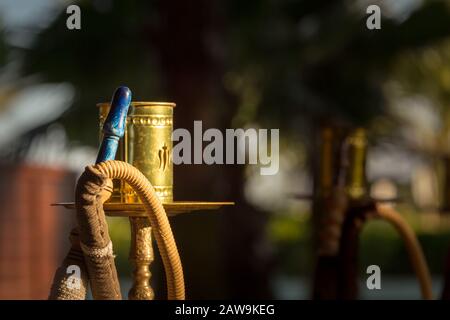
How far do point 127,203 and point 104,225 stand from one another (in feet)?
0.68

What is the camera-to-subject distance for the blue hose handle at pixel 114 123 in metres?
2.74

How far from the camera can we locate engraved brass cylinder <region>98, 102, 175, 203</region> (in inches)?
116

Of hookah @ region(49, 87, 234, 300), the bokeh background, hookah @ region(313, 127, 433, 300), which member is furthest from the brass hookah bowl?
the bokeh background

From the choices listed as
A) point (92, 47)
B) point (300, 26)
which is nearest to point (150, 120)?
point (92, 47)

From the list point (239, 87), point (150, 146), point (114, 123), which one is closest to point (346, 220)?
point (150, 146)

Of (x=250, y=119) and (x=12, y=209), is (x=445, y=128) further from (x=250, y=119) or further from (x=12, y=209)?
(x=12, y=209)

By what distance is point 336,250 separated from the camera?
4105 millimetres

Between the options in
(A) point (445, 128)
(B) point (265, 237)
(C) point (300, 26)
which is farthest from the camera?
(A) point (445, 128)

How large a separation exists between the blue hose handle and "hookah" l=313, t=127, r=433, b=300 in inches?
58.4

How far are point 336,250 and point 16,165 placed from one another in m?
10.7

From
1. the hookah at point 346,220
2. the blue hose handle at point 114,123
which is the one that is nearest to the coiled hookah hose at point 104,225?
the blue hose handle at point 114,123

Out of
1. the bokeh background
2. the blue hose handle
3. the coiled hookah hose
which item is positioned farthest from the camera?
the bokeh background

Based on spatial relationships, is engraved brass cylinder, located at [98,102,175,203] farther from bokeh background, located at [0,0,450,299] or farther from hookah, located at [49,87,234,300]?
bokeh background, located at [0,0,450,299]

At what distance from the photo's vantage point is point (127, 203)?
112 inches
